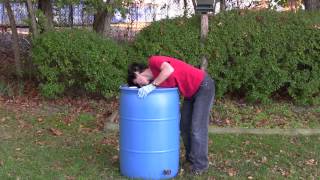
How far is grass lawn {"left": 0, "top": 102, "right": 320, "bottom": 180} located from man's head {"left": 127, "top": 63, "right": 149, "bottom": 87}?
3.48 ft

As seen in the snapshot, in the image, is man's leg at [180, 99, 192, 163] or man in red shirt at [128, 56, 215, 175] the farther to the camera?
man's leg at [180, 99, 192, 163]

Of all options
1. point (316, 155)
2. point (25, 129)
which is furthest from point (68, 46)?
point (316, 155)

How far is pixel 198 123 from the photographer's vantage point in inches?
249

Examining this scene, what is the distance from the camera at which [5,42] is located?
13.3m

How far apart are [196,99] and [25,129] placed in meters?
3.24

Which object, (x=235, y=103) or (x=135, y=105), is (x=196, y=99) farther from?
(x=235, y=103)

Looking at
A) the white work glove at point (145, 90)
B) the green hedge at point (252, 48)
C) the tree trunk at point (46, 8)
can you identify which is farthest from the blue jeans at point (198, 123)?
the tree trunk at point (46, 8)

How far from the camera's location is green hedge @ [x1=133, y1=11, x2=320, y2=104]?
31.0 feet

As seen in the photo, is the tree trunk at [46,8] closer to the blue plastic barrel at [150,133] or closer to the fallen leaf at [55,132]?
the fallen leaf at [55,132]

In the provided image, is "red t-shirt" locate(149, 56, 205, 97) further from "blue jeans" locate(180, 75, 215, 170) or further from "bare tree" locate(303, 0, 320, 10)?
"bare tree" locate(303, 0, 320, 10)

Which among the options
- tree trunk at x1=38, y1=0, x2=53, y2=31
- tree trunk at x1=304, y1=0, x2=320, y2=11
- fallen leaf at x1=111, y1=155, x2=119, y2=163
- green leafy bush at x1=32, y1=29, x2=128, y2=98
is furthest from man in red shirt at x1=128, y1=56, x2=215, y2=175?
tree trunk at x1=304, y1=0, x2=320, y2=11

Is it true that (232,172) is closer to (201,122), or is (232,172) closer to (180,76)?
(201,122)

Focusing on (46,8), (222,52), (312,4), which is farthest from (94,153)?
(312,4)

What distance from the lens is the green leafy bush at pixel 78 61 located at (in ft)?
31.1
